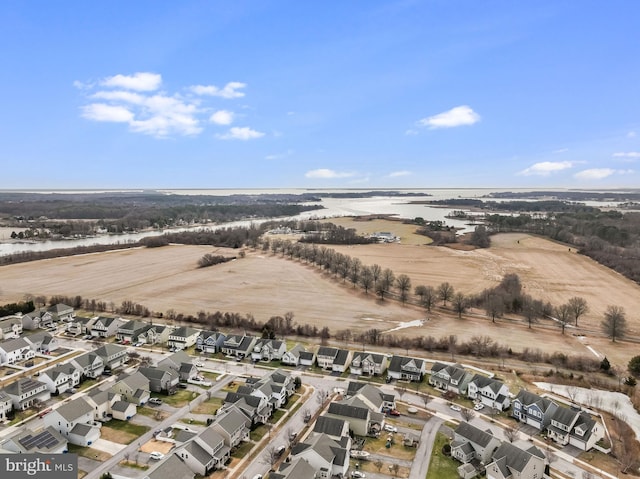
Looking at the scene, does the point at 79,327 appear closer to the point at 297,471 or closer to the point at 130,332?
the point at 130,332

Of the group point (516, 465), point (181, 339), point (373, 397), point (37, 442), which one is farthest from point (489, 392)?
point (37, 442)

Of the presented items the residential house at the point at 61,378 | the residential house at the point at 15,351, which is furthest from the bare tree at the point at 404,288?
the residential house at the point at 15,351

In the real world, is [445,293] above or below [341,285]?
above

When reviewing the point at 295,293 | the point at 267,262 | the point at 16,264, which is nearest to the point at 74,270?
the point at 16,264

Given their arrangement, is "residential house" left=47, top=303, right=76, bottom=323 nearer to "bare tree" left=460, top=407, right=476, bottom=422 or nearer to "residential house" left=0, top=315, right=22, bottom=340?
"residential house" left=0, top=315, right=22, bottom=340

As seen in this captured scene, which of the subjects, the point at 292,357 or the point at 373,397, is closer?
the point at 373,397

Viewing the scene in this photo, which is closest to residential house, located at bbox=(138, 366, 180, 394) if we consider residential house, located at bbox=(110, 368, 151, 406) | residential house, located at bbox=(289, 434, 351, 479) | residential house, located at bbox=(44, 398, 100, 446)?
residential house, located at bbox=(110, 368, 151, 406)
